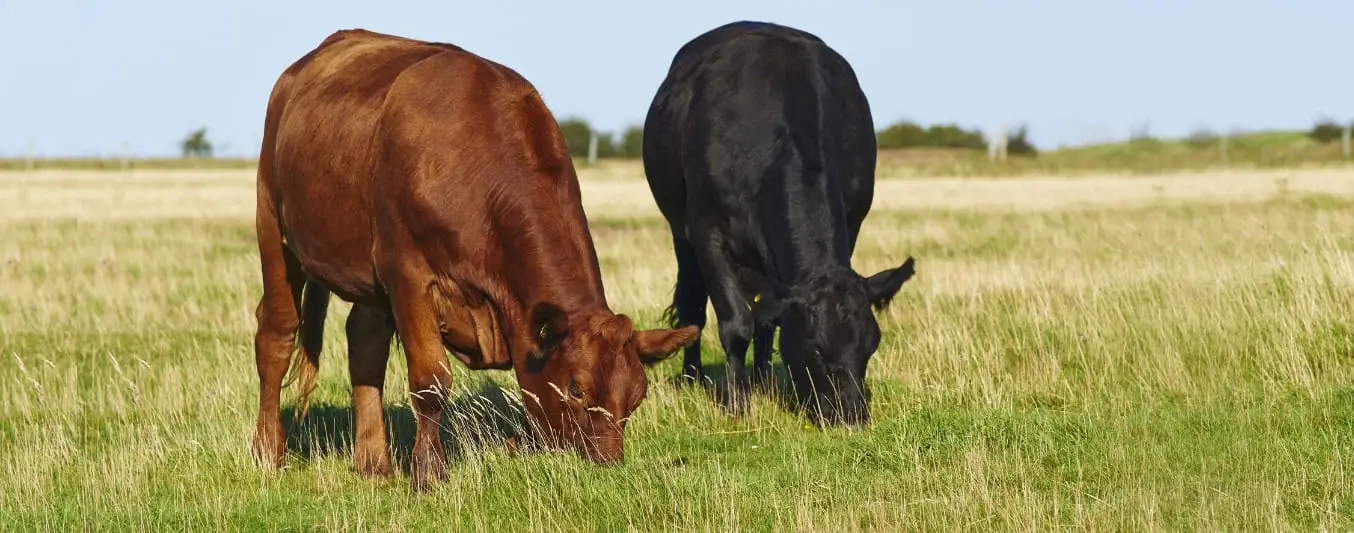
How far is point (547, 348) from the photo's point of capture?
5.93 m

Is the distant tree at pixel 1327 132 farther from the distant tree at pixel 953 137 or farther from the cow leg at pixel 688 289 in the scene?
the cow leg at pixel 688 289

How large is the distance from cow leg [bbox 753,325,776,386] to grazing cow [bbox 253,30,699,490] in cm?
264

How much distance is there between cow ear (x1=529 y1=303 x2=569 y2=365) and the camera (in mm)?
5766

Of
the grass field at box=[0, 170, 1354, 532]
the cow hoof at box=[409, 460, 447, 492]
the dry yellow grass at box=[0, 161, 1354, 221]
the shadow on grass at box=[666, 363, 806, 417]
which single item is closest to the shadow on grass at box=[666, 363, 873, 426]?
the shadow on grass at box=[666, 363, 806, 417]

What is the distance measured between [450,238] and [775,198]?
2.64 metres

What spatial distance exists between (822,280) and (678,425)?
1.15 m

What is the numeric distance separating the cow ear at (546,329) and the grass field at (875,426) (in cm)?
55

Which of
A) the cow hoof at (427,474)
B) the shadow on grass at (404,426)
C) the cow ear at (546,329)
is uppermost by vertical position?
the cow ear at (546,329)

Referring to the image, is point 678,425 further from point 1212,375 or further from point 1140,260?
point 1140,260

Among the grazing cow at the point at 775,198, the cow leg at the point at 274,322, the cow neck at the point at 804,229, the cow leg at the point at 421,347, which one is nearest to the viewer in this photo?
the cow leg at the point at 421,347

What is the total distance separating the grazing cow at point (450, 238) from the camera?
5871mm

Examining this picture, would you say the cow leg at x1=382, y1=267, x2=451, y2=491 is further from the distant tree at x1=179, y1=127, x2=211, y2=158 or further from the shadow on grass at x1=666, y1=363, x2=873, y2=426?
the distant tree at x1=179, y1=127, x2=211, y2=158

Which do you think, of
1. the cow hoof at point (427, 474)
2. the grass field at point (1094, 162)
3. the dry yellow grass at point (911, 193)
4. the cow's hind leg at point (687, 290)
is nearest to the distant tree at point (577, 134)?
the grass field at point (1094, 162)

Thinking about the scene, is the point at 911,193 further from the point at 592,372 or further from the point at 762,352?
the point at 592,372
